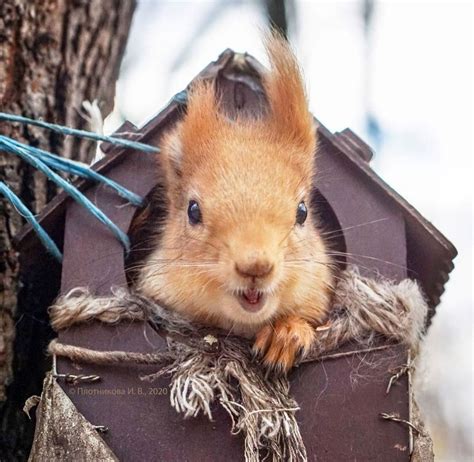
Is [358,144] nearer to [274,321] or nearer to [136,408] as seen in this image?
[274,321]

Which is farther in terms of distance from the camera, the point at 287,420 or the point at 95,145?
the point at 95,145

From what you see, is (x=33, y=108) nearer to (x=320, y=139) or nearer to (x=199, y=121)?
(x=199, y=121)

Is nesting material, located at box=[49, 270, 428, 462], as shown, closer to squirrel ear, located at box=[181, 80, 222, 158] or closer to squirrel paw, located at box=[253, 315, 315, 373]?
squirrel paw, located at box=[253, 315, 315, 373]

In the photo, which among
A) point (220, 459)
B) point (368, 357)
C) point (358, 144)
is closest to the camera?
point (220, 459)

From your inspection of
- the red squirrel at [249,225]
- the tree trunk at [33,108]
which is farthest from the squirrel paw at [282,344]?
the tree trunk at [33,108]

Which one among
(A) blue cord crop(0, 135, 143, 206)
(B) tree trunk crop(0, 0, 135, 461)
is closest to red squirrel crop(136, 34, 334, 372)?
(A) blue cord crop(0, 135, 143, 206)

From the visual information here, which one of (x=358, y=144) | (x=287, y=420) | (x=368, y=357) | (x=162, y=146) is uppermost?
(x=358, y=144)

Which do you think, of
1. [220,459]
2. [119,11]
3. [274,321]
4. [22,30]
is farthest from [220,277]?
[119,11]

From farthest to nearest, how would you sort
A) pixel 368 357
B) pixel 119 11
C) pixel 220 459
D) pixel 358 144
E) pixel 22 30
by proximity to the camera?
pixel 119 11 → pixel 22 30 → pixel 358 144 → pixel 368 357 → pixel 220 459
